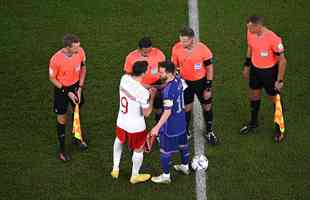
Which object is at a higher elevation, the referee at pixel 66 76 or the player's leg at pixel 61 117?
the referee at pixel 66 76

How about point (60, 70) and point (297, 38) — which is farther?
point (297, 38)

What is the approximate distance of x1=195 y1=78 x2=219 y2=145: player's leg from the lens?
8.82 meters

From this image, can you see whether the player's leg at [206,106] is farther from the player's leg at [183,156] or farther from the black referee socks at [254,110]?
the player's leg at [183,156]

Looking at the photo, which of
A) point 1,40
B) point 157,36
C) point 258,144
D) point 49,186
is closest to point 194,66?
point 258,144

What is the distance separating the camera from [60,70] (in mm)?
8461

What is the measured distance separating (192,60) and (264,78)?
3.95 ft

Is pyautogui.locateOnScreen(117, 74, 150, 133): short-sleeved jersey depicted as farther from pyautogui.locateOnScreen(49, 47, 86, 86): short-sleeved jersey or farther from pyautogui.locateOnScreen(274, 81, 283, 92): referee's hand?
pyautogui.locateOnScreen(274, 81, 283, 92): referee's hand

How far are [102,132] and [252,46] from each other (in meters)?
2.80

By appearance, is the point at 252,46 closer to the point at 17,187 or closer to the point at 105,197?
the point at 105,197

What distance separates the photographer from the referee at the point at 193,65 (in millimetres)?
8469

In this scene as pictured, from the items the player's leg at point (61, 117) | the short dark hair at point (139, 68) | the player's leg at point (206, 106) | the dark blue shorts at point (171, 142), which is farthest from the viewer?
the player's leg at point (206, 106)

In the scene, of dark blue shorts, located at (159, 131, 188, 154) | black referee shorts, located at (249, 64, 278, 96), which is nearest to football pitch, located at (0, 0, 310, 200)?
dark blue shorts, located at (159, 131, 188, 154)

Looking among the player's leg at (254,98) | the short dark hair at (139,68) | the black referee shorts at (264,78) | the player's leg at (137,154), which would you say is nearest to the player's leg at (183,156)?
the player's leg at (137,154)

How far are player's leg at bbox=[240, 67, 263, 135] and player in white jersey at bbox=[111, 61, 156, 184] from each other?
167cm
